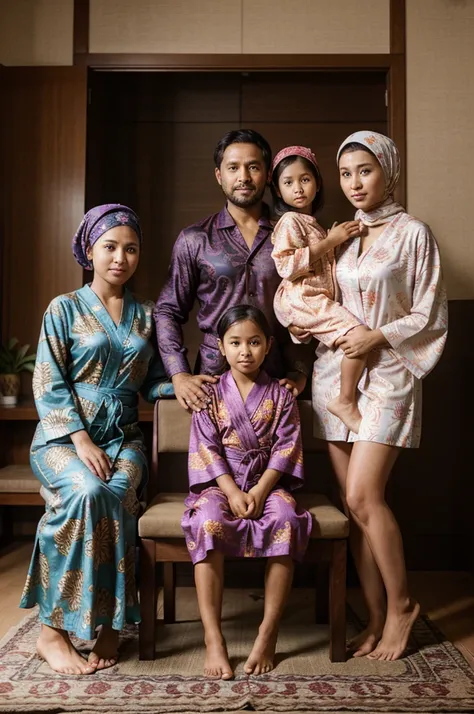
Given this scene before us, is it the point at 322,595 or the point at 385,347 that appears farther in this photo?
the point at 322,595

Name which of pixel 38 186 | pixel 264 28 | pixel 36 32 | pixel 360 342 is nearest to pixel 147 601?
pixel 360 342

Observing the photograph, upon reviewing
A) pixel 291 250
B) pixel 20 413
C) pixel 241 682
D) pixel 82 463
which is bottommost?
pixel 241 682

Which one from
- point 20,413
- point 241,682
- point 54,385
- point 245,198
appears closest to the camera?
point 241,682

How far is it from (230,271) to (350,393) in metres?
0.66

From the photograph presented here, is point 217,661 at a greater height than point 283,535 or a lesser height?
lesser

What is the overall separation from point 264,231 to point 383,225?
48 centimetres

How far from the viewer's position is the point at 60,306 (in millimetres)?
2527

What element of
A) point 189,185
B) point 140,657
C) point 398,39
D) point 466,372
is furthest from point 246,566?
point 398,39

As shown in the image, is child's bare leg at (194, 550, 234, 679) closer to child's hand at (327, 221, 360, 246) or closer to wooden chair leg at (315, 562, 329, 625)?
wooden chair leg at (315, 562, 329, 625)

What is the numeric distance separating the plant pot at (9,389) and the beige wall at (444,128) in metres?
2.12

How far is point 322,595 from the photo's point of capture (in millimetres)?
2725

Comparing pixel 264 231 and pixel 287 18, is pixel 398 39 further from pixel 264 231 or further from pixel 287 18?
pixel 264 231

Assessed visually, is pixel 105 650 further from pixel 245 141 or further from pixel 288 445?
pixel 245 141

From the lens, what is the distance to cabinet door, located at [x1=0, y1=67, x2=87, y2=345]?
3.68 m
